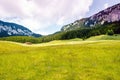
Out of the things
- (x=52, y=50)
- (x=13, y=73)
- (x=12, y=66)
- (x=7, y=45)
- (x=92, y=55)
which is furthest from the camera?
(x=7, y=45)

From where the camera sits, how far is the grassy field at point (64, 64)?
110ft

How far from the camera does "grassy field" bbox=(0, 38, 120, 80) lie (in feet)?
110

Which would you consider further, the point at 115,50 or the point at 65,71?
the point at 115,50

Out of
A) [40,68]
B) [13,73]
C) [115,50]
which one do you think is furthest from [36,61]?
[115,50]

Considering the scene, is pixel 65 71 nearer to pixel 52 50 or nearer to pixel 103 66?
pixel 103 66

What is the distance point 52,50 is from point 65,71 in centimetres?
964

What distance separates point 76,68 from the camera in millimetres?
35906

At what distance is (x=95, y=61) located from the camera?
38.8 meters

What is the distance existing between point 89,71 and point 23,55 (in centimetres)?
1258

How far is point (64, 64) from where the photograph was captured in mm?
37625

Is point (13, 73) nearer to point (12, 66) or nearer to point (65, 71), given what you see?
point (12, 66)

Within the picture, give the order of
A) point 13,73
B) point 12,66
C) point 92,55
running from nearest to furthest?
1. point 13,73
2. point 12,66
3. point 92,55

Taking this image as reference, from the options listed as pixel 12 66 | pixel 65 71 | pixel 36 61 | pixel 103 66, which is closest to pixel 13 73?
pixel 12 66

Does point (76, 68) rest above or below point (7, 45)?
below
